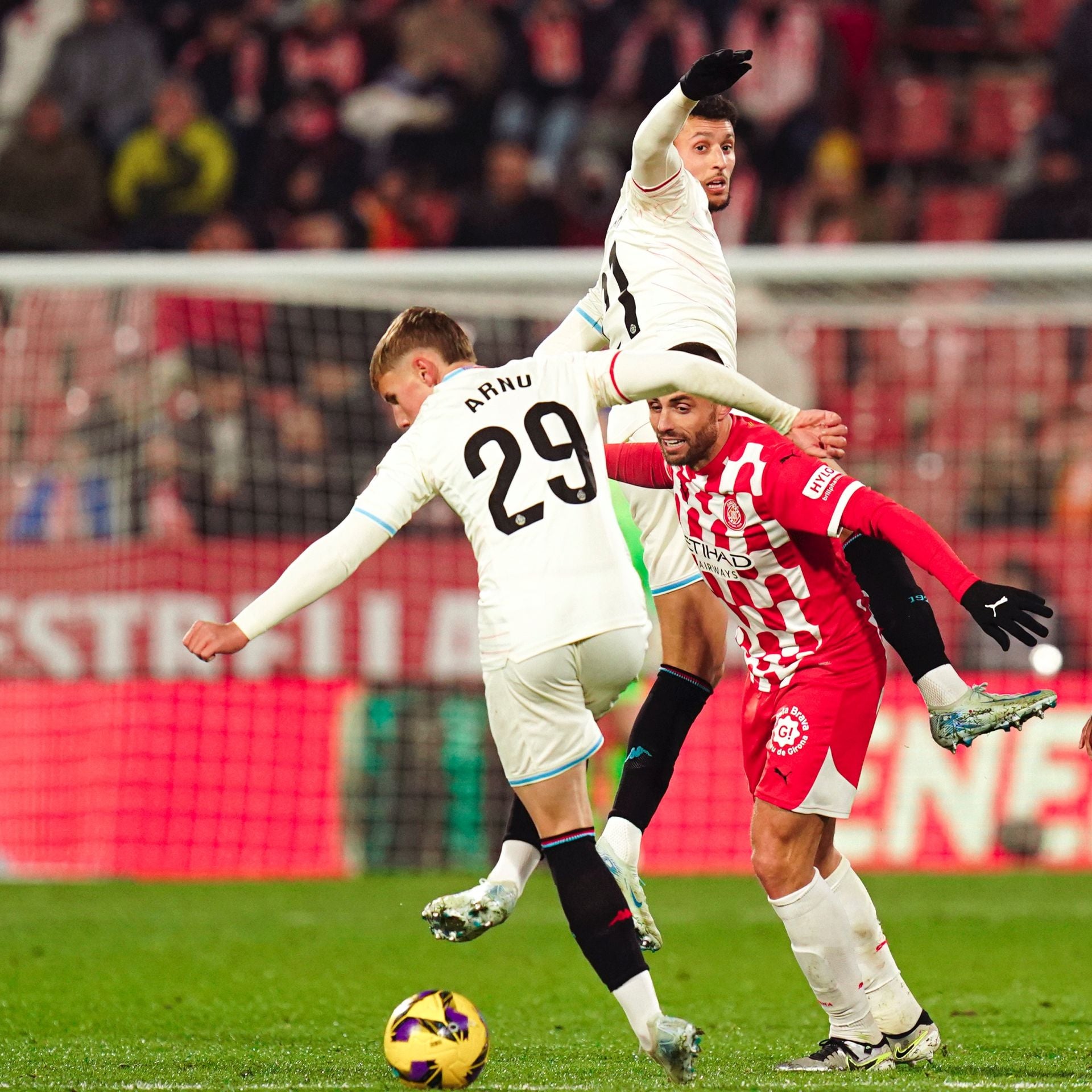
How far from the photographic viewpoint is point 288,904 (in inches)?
415

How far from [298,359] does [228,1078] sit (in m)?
8.03

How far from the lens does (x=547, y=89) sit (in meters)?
16.2

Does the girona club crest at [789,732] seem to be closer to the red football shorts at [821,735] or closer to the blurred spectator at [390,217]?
the red football shorts at [821,735]

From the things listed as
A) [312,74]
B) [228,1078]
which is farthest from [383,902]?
[312,74]

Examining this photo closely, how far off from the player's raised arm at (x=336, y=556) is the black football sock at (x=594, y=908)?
37.5 inches

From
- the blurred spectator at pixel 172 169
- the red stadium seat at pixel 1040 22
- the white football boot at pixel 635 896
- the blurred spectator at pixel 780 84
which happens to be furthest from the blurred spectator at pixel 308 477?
the red stadium seat at pixel 1040 22

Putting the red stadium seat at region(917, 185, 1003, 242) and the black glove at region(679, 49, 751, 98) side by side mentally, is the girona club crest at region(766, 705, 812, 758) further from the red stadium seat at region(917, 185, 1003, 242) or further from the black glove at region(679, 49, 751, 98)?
the red stadium seat at region(917, 185, 1003, 242)

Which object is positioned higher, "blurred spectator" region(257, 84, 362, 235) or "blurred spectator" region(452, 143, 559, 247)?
"blurred spectator" region(257, 84, 362, 235)

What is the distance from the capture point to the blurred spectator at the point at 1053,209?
14461 millimetres

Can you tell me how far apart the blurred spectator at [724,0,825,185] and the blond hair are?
1018 cm

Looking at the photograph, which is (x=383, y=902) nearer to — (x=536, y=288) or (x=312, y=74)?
(x=536, y=288)

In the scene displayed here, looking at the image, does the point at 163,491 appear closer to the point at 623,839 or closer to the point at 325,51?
the point at 325,51

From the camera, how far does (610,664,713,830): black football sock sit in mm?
6328

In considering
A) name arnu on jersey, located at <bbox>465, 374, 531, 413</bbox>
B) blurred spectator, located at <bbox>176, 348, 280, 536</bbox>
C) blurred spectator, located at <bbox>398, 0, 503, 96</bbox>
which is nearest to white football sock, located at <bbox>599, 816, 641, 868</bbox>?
name arnu on jersey, located at <bbox>465, 374, 531, 413</bbox>
